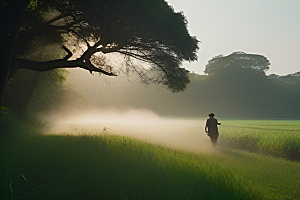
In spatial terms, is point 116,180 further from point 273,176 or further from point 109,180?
point 273,176

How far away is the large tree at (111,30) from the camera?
5.68 metres

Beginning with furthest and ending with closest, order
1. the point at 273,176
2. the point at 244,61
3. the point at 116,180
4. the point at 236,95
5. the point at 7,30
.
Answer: the point at 244,61 < the point at 236,95 < the point at 273,176 < the point at 7,30 < the point at 116,180

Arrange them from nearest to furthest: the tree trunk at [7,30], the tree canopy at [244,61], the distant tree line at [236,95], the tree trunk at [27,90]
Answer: the tree trunk at [7,30] < the tree trunk at [27,90] < the distant tree line at [236,95] < the tree canopy at [244,61]

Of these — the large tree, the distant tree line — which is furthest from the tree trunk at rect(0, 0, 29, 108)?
the distant tree line

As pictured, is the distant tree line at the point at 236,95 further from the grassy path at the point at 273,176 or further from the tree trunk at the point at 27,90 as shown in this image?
the grassy path at the point at 273,176

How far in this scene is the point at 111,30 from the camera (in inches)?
276

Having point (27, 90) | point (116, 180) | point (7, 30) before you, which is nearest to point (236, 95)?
point (27, 90)

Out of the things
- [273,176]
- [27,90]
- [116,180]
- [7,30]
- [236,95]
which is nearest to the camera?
[116,180]

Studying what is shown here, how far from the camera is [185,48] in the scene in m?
8.44

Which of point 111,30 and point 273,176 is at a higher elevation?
point 111,30

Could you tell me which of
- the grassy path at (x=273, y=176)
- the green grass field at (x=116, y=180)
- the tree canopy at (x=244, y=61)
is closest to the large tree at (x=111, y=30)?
the green grass field at (x=116, y=180)

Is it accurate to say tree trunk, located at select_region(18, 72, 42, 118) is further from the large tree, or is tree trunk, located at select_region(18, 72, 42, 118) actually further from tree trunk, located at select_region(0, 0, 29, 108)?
tree trunk, located at select_region(0, 0, 29, 108)

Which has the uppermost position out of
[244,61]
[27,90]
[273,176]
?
[244,61]

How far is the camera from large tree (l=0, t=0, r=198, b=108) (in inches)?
223
